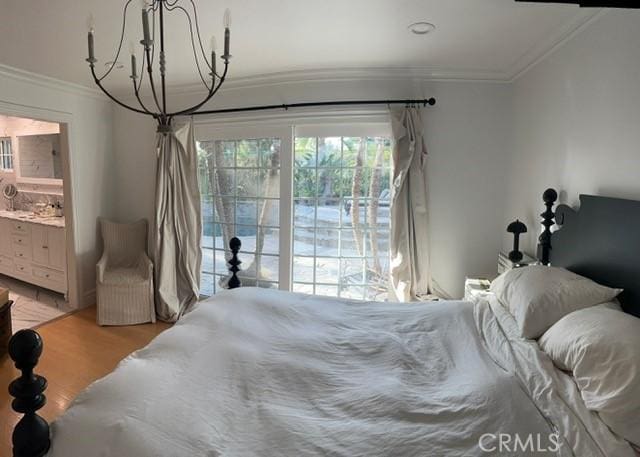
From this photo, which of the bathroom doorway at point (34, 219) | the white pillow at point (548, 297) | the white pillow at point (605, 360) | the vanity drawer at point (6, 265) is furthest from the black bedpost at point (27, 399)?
the vanity drawer at point (6, 265)

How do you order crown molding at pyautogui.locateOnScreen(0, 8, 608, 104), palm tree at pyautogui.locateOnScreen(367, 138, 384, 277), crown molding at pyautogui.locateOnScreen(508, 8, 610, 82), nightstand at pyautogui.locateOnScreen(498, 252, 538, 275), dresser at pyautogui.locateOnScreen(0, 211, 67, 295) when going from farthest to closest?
dresser at pyautogui.locateOnScreen(0, 211, 67, 295) < palm tree at pyautogui.locateOnScreen(367, 138, 384, 277) < crown molding at pyautogui.locateOnScreen(0, 8, 608, 104) < nightstand at pyautogui.locateOnScreen(498, 252, 538, 275) < crown molding at pyautogui.locateOnScreen(508, 8, 610, 82)

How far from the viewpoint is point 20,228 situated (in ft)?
14.9

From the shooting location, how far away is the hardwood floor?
2.30 metres

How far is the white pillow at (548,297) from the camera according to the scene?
150 cm

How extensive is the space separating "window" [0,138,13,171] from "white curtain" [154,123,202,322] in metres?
3.38

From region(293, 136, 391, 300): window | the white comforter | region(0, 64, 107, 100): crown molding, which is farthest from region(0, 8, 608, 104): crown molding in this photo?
the white comforter

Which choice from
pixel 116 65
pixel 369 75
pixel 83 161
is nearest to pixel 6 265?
pixel 83 161

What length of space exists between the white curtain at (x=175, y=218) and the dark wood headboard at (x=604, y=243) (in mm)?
3155

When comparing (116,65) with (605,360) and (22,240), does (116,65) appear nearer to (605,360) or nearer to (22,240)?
(22,240)

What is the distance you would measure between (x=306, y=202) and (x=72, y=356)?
94.3 inches

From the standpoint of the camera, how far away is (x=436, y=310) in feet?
6.23

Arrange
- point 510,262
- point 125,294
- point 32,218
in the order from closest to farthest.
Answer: point 510,262 < point 125,294 < point 32,218

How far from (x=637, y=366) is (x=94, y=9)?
9.48 feet

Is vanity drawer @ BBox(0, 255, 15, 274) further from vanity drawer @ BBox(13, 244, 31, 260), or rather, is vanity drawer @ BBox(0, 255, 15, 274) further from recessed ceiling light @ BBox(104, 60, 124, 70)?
recessed ceiling light @ BBox(104, 60, 124, 70)
